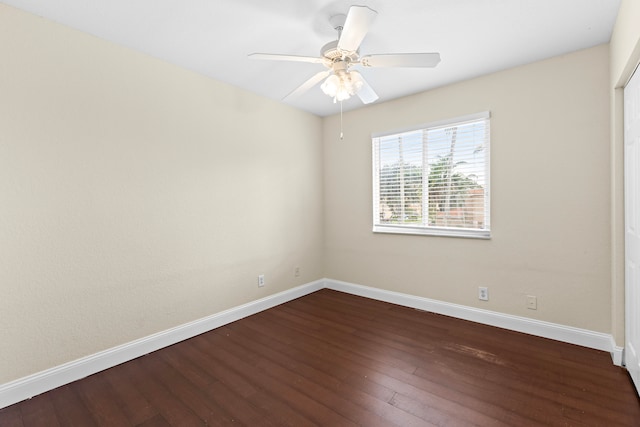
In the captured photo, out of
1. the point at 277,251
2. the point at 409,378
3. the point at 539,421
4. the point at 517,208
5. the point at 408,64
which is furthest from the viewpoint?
the point at 277,251

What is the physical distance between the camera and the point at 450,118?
3.01 m

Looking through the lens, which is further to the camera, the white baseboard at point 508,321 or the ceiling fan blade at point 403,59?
the white baseboard at point 508,321

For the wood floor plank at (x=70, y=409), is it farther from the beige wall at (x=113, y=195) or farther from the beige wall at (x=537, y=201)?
the beige wall at (x=537, y=201)

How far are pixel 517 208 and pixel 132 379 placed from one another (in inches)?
134

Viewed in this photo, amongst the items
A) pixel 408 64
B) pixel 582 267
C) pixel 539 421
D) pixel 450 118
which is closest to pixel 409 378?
pixel 539 421

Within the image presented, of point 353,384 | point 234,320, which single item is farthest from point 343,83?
point 234,320

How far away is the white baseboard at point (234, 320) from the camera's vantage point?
74.4 inches

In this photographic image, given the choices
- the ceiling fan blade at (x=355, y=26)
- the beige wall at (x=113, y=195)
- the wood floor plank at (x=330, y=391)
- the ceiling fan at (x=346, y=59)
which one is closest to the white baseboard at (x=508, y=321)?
the beige wall at (x=113, y=195)

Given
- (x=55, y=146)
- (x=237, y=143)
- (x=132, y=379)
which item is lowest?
(x=132, y=379)

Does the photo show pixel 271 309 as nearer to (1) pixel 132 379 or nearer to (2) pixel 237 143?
(1) pixel 132 379

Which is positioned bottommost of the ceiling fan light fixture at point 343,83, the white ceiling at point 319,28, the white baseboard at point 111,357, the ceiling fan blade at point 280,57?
the white baseboard at point 111,357

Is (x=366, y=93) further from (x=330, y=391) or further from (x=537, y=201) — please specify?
(x=330, y=391)

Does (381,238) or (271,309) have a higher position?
(381,238)

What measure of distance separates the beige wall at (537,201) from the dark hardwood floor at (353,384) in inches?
16.5
